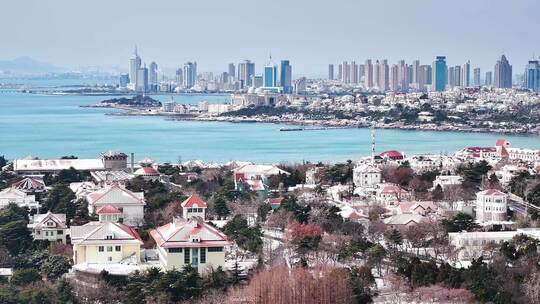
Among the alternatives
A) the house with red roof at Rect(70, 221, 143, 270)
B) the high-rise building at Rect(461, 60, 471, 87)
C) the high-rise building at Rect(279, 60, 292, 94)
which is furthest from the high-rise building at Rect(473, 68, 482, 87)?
the house with red roof at Rect(70, 221, 143, 270)

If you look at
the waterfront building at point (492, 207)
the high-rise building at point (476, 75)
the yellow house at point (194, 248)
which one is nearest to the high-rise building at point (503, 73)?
the high-rise building at point (476, 75)

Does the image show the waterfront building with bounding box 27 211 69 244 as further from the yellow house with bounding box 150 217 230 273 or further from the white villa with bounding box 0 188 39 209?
the white villa with bounding box 0 188 39 209

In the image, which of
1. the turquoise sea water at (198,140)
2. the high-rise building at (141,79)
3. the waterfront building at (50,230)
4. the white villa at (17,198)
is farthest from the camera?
the high-rise building at (141,79)

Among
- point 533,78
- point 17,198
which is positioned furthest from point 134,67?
point 17,198

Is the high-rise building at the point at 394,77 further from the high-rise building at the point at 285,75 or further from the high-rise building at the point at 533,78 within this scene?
the high-rise building at the point at 533,78

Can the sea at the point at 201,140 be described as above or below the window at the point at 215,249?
below

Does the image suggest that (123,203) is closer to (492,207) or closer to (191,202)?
(191,202)
